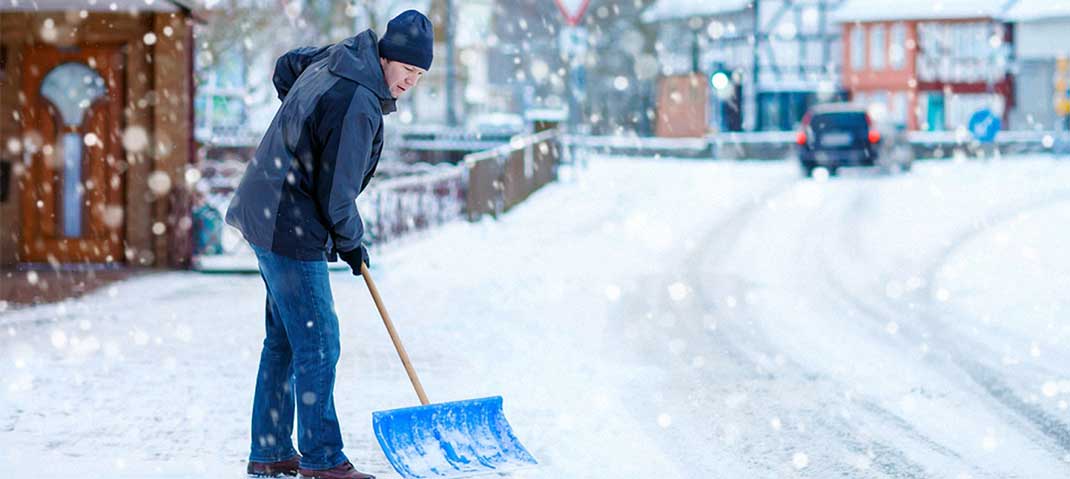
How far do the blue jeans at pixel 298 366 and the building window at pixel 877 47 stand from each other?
52.6 meters

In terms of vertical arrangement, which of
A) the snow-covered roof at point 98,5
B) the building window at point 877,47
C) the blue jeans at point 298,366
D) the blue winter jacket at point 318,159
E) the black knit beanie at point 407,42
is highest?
the building window at point 877,47

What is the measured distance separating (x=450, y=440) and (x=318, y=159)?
45.7 inches

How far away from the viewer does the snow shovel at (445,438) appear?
5098 millimetres

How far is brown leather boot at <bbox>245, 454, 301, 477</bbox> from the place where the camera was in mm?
5273

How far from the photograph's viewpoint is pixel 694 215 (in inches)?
763

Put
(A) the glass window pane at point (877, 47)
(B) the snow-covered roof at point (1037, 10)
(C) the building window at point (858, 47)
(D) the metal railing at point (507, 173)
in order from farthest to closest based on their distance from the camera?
1. (C) the building window at point (858, 47)
2. (A) the glass window pane at point (877, 47)
3. (B) the snow-covered roof at point (1037, 10)
4. (D) the metal railing at point (507, 173)

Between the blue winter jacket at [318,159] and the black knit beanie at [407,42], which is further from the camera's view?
the black knit beanie at [407,42]

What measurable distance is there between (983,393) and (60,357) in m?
4.91

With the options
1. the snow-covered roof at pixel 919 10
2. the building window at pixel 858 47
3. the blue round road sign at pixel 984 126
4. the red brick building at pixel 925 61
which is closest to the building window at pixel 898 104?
the red brick building at pixel 925 61

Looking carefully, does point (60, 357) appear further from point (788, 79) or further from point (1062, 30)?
point (1062, 30)

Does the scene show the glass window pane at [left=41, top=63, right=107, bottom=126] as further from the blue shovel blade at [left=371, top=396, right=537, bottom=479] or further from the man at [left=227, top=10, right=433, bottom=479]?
the blue shovel blade at [left=371, top=396, right=537, bottom=479]

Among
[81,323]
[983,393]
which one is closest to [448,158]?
[81,323]

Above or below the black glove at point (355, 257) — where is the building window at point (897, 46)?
above

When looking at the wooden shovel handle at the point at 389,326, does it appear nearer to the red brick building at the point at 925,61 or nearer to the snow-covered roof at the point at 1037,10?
the red brick building at the point at 925,61
